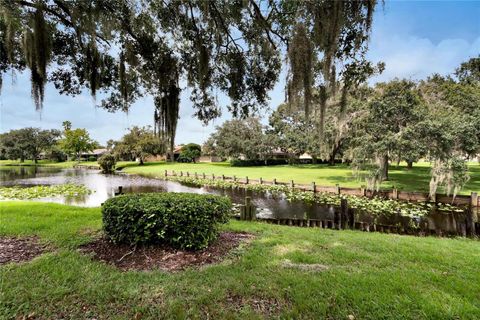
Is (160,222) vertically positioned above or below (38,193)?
above

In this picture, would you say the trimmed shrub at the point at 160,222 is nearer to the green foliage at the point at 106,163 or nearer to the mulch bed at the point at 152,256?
the mulch bed at the point at 152,256

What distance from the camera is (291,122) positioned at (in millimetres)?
36844

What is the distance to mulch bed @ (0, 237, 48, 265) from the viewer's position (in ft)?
11.5

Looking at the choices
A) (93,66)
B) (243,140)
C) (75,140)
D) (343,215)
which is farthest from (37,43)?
(75,140)

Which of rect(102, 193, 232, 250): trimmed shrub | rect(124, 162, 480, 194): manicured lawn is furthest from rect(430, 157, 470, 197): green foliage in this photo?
rect(102, 193, 232, 250): trimmed shrub

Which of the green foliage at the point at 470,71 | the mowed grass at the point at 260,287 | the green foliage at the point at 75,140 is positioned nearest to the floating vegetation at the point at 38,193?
the mowed grass at the point at 260,287

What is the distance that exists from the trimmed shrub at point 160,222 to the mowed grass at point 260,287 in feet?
1.74

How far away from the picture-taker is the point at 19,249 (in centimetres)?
385

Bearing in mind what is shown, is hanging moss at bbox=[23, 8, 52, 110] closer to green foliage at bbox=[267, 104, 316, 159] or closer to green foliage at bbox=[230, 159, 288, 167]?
green foliage at bbox=[267, 104, 316, 159]

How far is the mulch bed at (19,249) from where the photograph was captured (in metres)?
3.50

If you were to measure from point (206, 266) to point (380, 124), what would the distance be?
45.2 feet

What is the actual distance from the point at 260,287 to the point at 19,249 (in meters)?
3.69

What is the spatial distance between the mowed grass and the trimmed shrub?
530 mm

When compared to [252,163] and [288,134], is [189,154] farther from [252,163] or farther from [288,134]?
[288,134]
